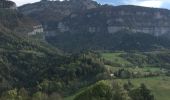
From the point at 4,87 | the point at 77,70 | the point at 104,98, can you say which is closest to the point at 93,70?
the point at 77,70

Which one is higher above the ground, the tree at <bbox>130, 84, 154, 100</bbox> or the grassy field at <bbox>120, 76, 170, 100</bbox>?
the tree at <bbox>130, 84, 154, 100</bbox>

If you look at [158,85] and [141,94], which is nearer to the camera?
[141,94]

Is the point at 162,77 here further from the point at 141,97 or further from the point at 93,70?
the point at 141,97

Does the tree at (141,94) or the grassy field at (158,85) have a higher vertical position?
the tree at (141,94)

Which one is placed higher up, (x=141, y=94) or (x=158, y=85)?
(x=141, y=94)

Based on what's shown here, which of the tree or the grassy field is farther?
the grassy field

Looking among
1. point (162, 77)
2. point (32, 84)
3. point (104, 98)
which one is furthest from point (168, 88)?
point (104, 98)

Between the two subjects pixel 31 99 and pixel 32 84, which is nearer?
pixel 31 99

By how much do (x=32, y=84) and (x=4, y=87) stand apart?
11460 millimetres

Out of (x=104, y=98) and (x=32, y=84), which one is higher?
(x=104, y=98)

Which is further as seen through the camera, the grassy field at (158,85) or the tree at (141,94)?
the grassy field at (158,85)

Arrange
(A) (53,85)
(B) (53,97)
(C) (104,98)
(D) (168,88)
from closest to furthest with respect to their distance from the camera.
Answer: (C) (104,98) < (B) (53,97) < (D) (168,88) < (A) (53,85)

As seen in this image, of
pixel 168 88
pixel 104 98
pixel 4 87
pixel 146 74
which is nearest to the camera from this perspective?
pixel 104 98

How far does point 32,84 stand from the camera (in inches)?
7480
